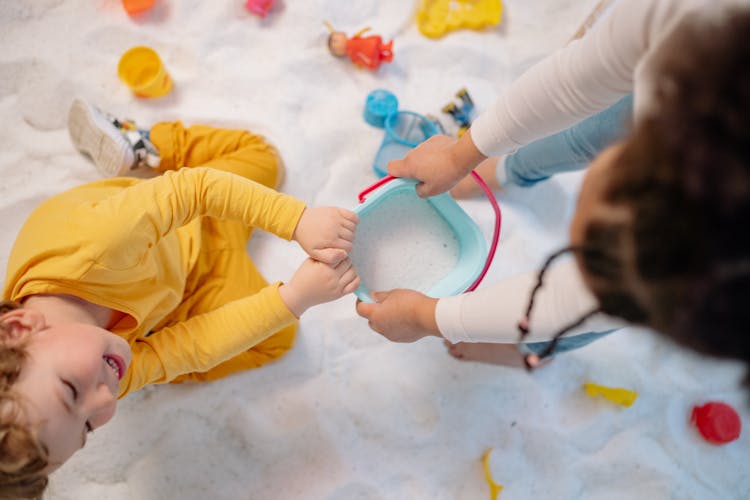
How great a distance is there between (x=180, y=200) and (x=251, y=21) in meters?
0.57

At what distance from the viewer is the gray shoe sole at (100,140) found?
1010 millimetres

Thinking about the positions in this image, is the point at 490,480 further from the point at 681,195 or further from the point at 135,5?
the point at 135,5

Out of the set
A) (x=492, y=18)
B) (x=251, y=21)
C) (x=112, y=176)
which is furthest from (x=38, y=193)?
(x=492, y=18)

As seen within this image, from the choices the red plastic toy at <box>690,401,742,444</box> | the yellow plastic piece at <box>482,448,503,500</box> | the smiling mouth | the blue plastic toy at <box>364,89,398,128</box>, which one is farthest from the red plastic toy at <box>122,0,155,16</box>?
the red plastic toy at <box>690,401,742,444</box>

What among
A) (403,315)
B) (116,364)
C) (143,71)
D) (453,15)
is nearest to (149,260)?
(116,364)

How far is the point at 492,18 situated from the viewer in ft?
4.04

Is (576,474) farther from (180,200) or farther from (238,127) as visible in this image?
(238,127)

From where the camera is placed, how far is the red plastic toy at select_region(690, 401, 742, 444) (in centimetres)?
103

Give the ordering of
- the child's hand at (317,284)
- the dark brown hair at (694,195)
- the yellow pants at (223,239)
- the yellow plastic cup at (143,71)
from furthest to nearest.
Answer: the yellow plastic cup at (143,71) → the yellow pants at (223,239) → the child's hand at (317,284) → the dark brown hair at (694,195)

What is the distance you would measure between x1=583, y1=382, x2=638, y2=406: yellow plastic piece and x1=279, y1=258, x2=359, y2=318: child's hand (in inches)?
21.4

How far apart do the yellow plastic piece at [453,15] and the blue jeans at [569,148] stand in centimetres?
37

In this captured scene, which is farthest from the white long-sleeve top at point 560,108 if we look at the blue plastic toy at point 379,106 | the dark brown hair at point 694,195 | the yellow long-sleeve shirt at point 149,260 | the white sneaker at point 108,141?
the white sneaker at point 108,141

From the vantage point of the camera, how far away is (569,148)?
93 cm

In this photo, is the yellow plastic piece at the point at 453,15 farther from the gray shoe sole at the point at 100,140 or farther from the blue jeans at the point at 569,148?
the gray shoe sole at the point at 100,140
